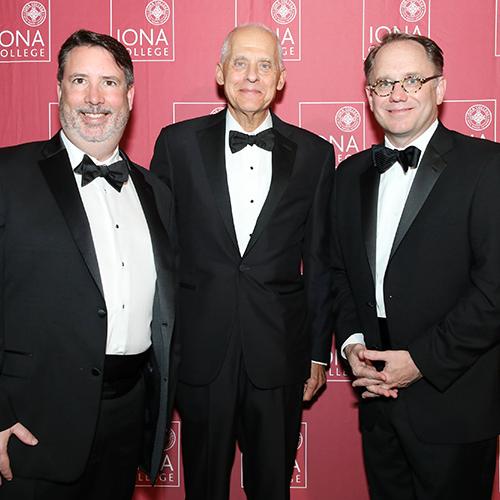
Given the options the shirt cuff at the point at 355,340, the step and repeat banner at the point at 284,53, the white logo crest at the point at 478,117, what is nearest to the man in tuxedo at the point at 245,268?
the shirt cuff at the point at 355,340

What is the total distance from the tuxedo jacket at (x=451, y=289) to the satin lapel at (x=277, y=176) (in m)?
0.50

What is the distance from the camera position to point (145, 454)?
97.7 inches

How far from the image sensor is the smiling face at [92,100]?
2.24m

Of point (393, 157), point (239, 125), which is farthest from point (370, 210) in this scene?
point (239, 125)

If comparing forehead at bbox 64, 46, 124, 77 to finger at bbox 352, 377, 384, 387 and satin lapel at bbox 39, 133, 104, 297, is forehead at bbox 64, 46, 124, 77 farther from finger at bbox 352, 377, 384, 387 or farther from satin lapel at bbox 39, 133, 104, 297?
finger at bbox 352, 377, 384, 387

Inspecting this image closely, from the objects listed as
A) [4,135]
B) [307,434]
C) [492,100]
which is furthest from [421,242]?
[4,135]

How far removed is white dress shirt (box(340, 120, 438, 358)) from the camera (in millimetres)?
2422

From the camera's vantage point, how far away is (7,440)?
2.03 metres

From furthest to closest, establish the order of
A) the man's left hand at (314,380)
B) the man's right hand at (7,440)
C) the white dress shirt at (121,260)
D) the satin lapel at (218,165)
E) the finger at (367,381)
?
the man's left hand at (314,380)
the satin lapel at (218,165)
the finger at (367,381)
the white dress shirt at (121,260)
the man's right hand at (7,440)

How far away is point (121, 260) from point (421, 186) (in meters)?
1.07

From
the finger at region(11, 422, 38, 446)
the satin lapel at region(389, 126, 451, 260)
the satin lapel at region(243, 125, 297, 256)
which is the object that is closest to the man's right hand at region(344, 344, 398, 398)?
the satin lapel at region(389, 126, 451, 260)

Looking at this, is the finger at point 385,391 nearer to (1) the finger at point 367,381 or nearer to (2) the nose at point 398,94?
(1) the finger at point 367,381

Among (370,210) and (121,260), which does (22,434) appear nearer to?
(121,260)

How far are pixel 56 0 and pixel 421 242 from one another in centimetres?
215
